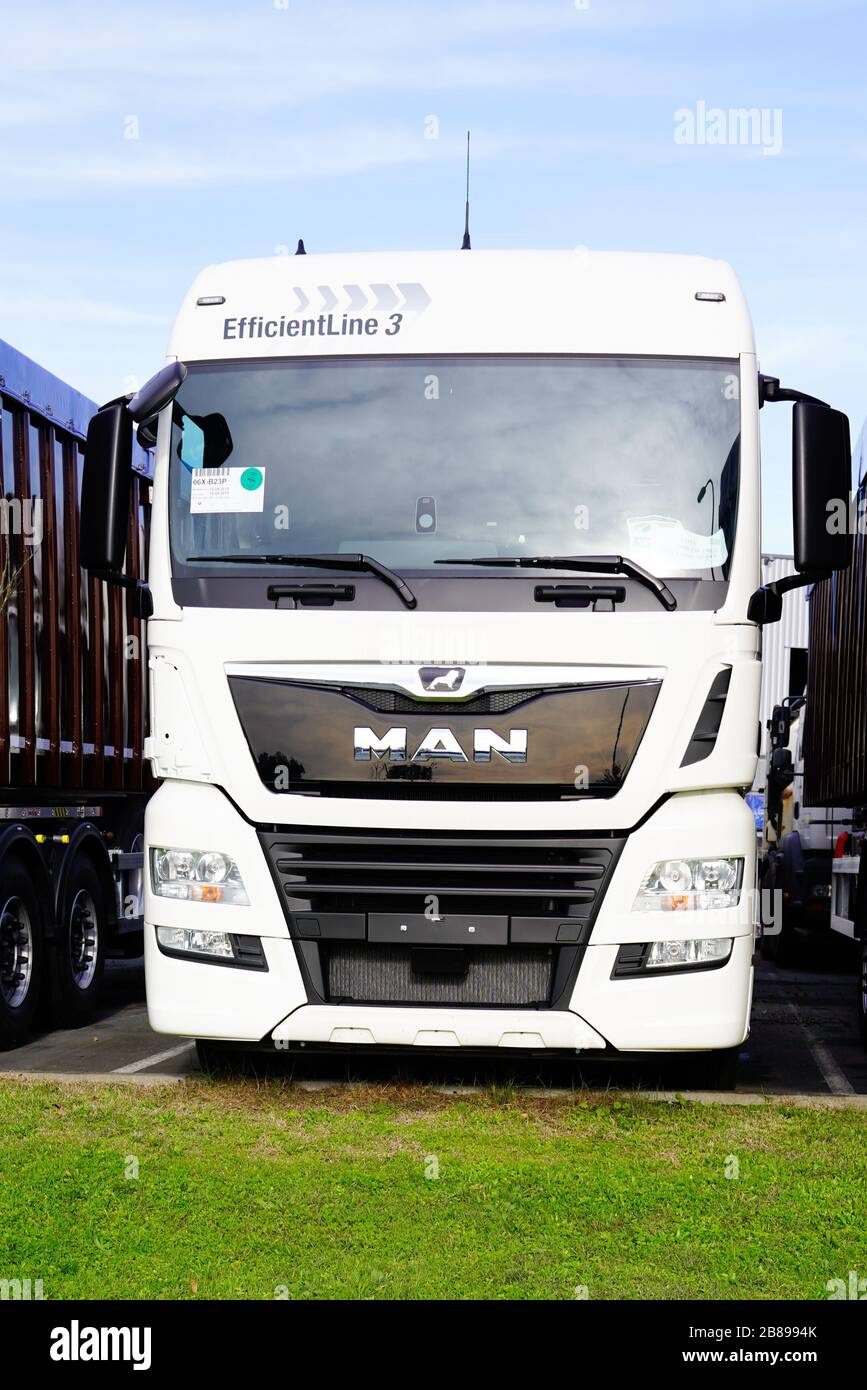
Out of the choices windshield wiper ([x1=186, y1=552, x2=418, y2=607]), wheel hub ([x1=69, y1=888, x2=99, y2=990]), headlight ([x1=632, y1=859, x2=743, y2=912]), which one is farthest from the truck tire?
→ headlight ([x1=632, y1=859, x2=743, y2=912])

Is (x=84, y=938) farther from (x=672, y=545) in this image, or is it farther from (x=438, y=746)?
(x=672, y=545)

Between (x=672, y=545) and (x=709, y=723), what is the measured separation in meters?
0.70

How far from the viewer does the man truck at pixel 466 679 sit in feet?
20.6

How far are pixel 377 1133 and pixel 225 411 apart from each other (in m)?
2.88

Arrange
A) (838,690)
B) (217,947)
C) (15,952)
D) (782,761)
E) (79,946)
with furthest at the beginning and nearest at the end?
(782,761) → (838,690) → (79,946) → (15,952) → (217,947)

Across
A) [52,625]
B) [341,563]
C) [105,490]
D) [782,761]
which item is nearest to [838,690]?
[782,761]

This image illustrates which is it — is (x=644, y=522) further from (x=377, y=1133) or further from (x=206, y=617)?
(x=377, y=1133)

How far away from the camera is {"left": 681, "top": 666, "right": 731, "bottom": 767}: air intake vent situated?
632 centimetres

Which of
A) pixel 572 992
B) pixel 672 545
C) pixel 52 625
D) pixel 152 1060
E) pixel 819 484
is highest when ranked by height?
pixel 819 484

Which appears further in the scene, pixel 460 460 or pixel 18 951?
pixel 18 951

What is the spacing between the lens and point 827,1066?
859 centimetres
